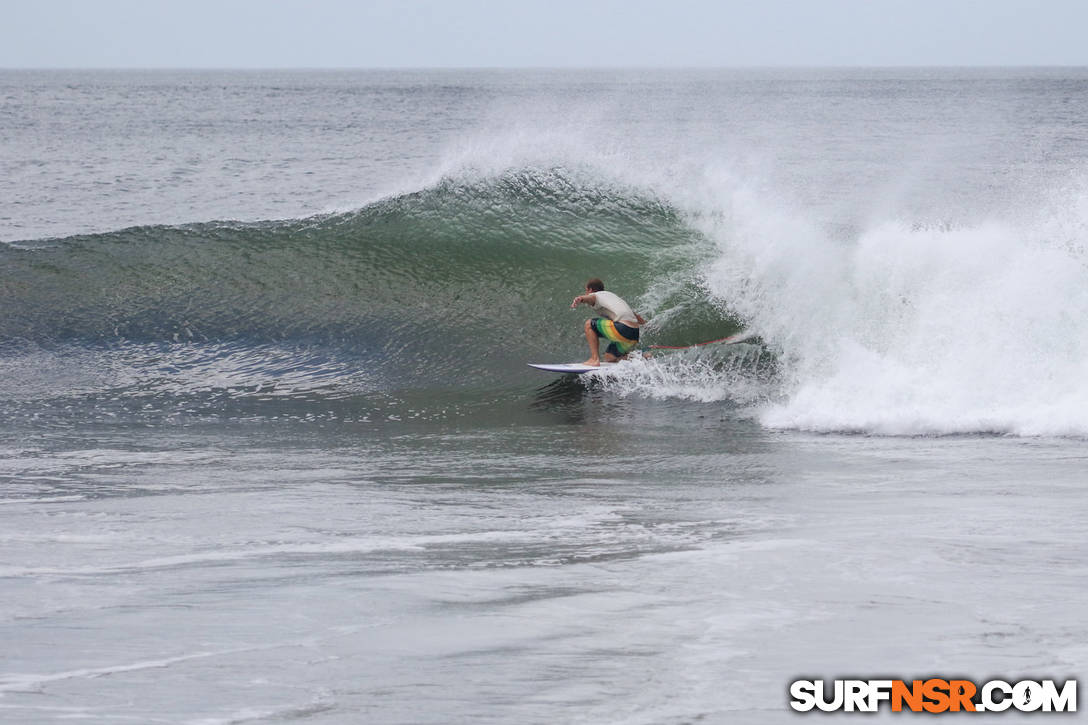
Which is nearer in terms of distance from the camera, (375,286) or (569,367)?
(569,367)

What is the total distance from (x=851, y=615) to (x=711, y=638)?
0.57 m

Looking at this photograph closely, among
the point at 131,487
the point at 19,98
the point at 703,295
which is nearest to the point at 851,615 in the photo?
the point at 131,487

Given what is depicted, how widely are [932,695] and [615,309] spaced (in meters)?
7.24

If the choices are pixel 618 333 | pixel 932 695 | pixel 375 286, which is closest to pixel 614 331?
pixel 618 333

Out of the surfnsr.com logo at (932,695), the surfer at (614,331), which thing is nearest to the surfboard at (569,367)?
the surfer at (614,331)

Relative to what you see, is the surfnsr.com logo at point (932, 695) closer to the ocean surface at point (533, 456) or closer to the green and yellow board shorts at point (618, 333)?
the ocean surface at point (533, 456)

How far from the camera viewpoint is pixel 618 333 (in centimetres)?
1073

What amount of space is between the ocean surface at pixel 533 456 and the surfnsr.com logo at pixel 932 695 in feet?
0.23

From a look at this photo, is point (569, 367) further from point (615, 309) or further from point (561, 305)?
point (561, 305)

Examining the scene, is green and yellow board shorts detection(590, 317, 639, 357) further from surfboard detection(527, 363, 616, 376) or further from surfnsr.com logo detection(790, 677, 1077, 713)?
surfnsr.com logo detection(790, 677, 1077, 713)

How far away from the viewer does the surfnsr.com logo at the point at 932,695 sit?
3.65 m

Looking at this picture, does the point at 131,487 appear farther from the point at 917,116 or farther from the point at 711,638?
the point at 917,116

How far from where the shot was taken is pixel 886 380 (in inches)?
365

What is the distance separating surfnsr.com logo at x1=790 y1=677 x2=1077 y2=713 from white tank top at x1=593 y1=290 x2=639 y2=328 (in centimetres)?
702
